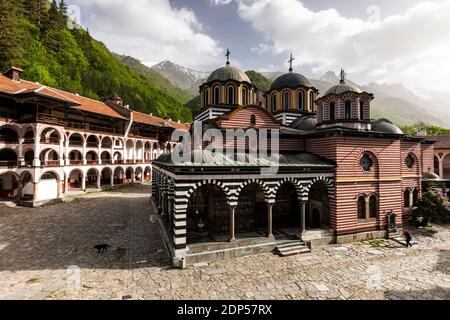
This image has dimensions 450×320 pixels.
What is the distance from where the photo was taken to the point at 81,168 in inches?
1144

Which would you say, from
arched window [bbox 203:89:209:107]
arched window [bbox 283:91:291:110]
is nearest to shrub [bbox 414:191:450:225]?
arched window [bbox 283:91:291:110]

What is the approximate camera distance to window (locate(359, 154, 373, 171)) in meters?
15.3

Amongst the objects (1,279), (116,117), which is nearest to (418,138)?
(1,279)

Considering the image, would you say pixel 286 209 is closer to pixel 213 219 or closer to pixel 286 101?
pixel 213 219

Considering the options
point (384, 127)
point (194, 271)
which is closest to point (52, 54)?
point (194, 271)

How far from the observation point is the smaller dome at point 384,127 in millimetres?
18688

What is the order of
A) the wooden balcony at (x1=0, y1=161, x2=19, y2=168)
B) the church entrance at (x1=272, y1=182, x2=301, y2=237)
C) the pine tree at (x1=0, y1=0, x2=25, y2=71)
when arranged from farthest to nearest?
the pine tree at (x1=0, y1=0, x2=25, y2=71) < the wooden balcony at (x1=0, y1=161, x2=19, y2=168) < the church entrance at (x1=272, y1=182, x2=301, y2=237)

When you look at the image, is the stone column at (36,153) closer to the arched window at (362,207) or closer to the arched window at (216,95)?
the arched window at (216,95)

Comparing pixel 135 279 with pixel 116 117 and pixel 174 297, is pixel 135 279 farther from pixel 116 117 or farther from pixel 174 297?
pixel 116 117

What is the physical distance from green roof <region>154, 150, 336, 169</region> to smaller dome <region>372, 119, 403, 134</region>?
25.9 ft

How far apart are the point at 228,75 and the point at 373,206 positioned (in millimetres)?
14747

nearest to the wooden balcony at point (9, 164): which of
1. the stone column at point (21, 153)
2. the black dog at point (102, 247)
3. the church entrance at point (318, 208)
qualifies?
the stone column at point (21, 153)

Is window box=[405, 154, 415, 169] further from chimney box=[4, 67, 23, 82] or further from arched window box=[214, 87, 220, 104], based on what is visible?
chimney box=[4, 67, 23, 82]

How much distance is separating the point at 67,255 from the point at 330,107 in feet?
63.4
